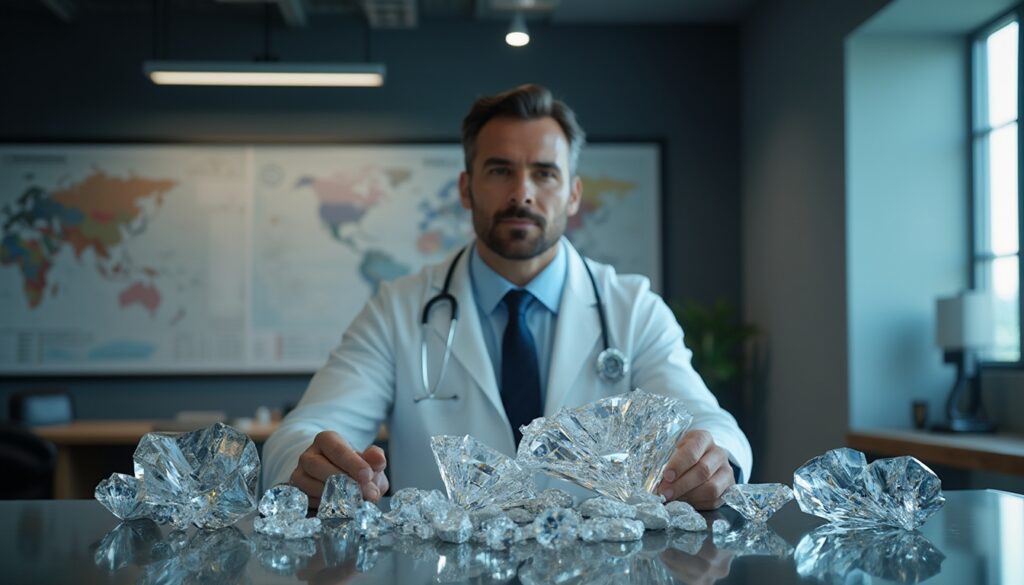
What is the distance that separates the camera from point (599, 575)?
2.05 ft

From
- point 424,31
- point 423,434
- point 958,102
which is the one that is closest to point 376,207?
point 424,31

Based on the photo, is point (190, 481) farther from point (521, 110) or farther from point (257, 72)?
point (257, 72)

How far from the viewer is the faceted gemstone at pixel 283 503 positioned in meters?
0.81

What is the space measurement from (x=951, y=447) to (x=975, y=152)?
1.38m

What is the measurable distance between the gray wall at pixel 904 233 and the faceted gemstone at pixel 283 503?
318cm

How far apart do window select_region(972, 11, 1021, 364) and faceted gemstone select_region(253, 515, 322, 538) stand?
303 centimetres

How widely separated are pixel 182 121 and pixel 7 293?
1242mm

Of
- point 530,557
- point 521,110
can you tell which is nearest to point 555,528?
point 530,557

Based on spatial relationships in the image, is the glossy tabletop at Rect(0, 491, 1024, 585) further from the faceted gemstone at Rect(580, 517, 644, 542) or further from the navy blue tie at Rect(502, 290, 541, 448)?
the navy blue tie at Rect(502, 290, 541, 448)

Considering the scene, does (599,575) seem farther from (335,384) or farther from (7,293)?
(7,293)

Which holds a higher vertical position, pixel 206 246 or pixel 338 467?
pixel 206 246

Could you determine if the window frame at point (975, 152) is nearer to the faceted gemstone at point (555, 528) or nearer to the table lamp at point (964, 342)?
the table lamp at point (964, 342)

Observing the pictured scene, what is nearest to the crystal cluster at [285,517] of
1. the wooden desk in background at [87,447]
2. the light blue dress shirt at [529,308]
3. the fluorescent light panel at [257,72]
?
the light blue dress shirt at [529,308]

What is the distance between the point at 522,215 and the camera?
1.92 meters
